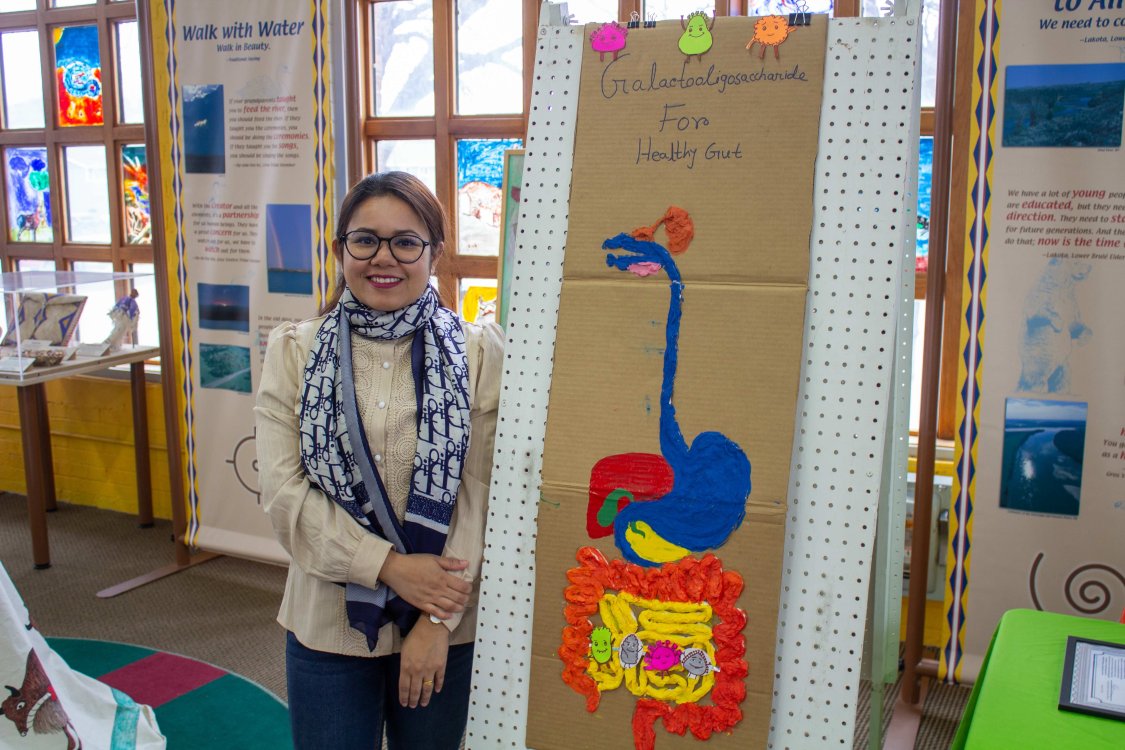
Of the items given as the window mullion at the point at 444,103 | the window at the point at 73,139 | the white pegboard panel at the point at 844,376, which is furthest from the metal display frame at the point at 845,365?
the window at the point at 73,139

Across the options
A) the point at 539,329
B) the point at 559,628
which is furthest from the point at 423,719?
the point at 539,329

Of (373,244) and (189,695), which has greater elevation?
(373,244)

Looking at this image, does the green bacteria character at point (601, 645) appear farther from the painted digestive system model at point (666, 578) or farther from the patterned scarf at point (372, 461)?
the patterned scarf at point (372, 461)

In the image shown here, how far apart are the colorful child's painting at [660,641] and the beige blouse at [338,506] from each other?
9.4 inches

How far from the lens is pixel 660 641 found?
136 cm

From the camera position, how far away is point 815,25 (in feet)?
4.54

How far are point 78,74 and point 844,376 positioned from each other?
14.7 ft

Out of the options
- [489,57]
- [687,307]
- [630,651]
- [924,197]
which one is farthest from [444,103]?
[630,651]

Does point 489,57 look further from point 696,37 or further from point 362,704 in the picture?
point 362,704

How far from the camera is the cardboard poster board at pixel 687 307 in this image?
1.33 meters

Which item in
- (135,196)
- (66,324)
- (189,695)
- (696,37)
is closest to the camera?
(696,37)

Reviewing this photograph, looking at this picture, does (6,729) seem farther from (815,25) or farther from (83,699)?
(815,25)

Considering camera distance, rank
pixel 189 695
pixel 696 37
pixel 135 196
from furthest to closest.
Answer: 1. pixel 135 196
2. pixel 189 695
3. pixel 696 37

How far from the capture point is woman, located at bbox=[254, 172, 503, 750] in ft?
4.98
